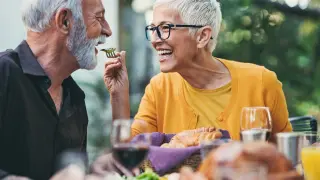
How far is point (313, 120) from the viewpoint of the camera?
3225 mm

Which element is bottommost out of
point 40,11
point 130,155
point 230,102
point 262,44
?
point 262,44

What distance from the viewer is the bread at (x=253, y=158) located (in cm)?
122

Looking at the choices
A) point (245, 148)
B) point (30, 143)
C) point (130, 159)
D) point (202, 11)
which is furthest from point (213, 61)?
point (245, 148)

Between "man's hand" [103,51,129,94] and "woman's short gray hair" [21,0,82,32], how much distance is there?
347 millimetres

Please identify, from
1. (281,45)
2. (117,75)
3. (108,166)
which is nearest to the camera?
(108,166)

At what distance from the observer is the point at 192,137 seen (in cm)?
202

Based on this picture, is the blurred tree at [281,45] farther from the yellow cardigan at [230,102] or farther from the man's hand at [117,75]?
the man's hand at [117,75]

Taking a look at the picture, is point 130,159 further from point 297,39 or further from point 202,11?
point 297,39

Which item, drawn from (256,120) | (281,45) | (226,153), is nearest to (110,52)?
(256,120)

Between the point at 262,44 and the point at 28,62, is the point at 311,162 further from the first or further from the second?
the point at 262,44

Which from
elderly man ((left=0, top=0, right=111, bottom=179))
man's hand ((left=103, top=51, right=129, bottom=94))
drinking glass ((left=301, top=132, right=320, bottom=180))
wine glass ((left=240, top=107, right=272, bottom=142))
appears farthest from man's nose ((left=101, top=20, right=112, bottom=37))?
drinking glass ((left=301, top=132, right=320, bottom=180))

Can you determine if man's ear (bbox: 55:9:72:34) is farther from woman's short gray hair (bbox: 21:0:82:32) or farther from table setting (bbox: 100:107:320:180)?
table setting (bbox: 100:107:320:180)

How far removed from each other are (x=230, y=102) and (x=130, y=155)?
0.95m

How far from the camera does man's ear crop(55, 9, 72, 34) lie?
2227mm
